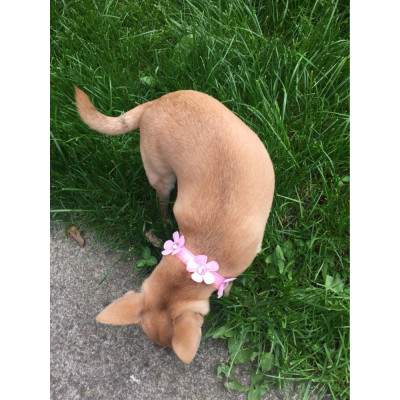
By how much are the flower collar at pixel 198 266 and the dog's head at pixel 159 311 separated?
0.14m

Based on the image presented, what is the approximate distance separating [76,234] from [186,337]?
54.9 inches

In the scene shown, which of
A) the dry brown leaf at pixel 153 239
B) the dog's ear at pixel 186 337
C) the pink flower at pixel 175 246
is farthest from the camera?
the dry brown leaf at pixel 153 239

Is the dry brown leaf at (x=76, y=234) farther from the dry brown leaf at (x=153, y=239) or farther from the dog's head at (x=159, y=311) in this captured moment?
the dog's head at (x=159, y=311)

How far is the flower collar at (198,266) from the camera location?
1.75m

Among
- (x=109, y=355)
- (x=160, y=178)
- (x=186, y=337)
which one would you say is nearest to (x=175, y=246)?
(x=186, y=337)

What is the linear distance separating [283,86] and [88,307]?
2086 mm

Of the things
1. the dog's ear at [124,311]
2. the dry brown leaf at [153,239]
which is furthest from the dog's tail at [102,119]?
the dog's ear at [124,311]

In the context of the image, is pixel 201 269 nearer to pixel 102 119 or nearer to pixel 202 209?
pixel 202 209

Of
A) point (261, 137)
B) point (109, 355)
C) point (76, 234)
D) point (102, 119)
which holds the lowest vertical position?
point (109, 355)

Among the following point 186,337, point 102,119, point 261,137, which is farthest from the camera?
point 261,137

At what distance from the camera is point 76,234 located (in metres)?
2.68

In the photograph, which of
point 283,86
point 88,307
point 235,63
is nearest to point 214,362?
point 88,307

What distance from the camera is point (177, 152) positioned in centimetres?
194

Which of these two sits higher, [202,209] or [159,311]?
[202,209]
